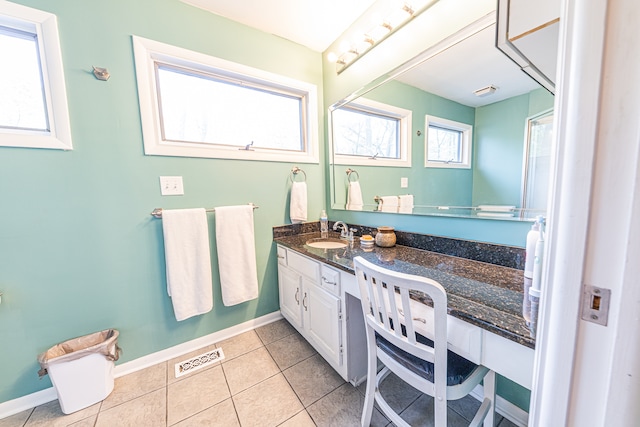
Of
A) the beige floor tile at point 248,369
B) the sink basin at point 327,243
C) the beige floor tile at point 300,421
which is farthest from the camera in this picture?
the sink basin at point 327,243

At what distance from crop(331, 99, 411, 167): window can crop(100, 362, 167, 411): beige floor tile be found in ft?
6.64

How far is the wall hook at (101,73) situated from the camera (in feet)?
4.26

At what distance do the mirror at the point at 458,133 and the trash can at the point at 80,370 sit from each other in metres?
1.92

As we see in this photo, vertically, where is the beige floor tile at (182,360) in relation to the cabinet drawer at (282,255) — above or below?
below

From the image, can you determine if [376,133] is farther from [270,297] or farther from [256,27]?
[270,297]

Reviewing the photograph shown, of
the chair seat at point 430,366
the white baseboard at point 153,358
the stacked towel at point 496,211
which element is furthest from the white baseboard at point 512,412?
the white baseboard at point 153,358

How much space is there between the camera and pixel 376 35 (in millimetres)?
1520

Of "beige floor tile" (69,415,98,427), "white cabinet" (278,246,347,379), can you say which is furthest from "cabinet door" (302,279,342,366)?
"beige floor tile" (69,415,98,427)

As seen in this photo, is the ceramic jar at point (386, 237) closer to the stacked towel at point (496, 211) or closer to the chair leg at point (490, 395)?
the stacked towel at point (496, 211)

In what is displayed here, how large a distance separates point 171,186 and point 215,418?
1.39 m

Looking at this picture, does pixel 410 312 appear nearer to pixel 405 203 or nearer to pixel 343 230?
pixel 405 203

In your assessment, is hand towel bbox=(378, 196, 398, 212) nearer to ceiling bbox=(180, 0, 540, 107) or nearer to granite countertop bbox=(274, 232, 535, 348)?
granite countertop bbox=(274, 232, 535, 348)

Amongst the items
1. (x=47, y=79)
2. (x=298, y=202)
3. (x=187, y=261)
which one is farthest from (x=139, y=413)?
(x=47, y=79)

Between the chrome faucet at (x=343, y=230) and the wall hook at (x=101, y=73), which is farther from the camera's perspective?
the chrome faucet at (x=343, y=230)
